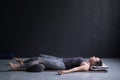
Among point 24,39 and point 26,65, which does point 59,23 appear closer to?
point 24,39

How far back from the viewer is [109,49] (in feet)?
24.6

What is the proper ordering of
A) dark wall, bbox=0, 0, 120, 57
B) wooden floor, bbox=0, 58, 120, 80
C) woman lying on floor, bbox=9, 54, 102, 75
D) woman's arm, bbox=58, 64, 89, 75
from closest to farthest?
wooden floor, bbox=0, 58, 120, 80 → woman's arm, bbox=58, 64, 89, 75 → woman lying on floor, bbox=9, 54, 102, 75 → dark wall, bbox=0, 0, 120, 57

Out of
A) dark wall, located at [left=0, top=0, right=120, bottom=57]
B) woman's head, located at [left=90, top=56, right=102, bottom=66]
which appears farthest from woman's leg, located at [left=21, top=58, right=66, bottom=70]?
dark wall, located at [left=0, top=0, right=120, bottom=57]

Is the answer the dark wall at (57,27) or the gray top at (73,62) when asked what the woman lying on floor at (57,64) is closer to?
the gray top at (73,62)

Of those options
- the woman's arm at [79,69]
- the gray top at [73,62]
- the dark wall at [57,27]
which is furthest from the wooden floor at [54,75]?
the dark wall at [57,27]

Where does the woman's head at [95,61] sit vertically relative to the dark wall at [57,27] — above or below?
below

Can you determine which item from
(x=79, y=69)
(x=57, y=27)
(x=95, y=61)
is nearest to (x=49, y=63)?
(x=79, y=69)

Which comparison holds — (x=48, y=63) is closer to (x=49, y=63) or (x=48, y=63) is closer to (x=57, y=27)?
(x=49, y=63)

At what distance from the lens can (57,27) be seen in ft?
24.5

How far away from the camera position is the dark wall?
7.44 metres

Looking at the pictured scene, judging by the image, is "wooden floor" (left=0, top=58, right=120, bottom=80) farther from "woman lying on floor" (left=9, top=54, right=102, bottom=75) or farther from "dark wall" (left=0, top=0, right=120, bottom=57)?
"dark wall" (left=0, top=0, right=120, bottom=57)

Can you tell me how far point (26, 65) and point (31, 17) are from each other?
2.24 meters

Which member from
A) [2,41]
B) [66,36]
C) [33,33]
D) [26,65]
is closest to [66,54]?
[66,36]

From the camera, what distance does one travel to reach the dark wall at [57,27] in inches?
293
